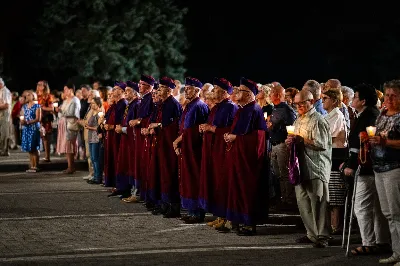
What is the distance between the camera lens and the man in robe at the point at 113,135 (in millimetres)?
19203

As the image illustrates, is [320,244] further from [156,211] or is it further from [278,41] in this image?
[278,41]

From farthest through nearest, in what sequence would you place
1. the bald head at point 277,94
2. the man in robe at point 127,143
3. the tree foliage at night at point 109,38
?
the tree foliage at night at point 109,38 < the man in robe at point 127,143 < the bald head at point 277,94

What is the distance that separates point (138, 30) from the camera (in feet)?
169

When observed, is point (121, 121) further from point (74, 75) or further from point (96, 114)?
point (74, 75)

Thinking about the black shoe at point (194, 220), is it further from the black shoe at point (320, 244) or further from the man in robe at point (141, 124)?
the black shoe at point (320, 244)

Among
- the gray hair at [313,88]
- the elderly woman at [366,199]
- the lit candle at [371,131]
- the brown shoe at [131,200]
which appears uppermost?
the gray hair at [313,88]

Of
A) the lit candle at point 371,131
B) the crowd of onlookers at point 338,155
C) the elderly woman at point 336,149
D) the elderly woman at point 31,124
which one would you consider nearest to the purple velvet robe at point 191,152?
the crowd of onlookers at point 338,155

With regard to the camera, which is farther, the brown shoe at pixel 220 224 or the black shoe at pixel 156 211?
the black shoe at pixel 156 211

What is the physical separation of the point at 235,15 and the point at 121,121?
1559 inches

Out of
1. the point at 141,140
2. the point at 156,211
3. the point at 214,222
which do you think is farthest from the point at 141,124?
the point at 214,222

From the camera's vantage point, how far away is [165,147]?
16.3m

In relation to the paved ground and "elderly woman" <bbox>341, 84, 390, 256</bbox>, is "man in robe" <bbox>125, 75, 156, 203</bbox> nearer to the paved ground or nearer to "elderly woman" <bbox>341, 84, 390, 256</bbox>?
the paved ground

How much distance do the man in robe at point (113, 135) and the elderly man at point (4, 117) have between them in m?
9.11

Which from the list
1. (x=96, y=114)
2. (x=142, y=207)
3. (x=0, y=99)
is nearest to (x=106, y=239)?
(x=142, y=207)
